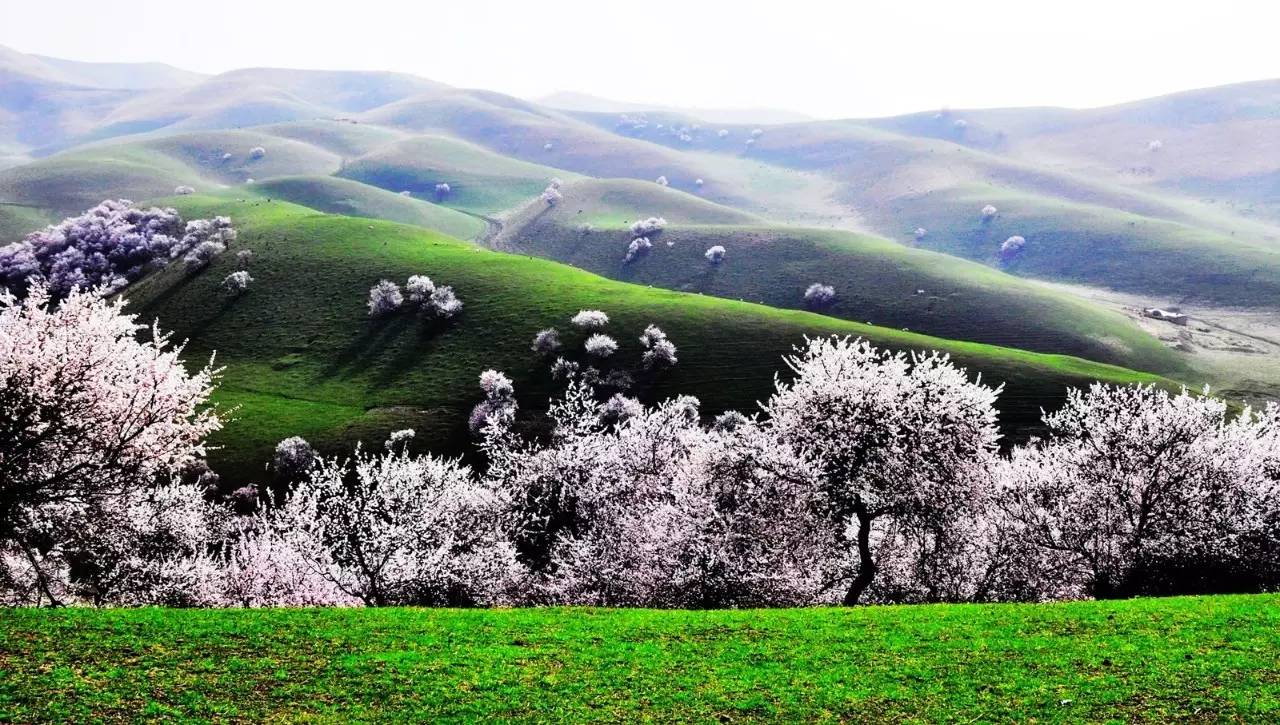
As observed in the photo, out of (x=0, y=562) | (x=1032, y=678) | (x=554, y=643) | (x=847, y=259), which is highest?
(x=847, y=259)

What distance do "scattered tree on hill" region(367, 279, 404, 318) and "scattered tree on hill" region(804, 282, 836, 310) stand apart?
8893 centimetres

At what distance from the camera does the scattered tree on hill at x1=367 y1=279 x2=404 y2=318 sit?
12262cm

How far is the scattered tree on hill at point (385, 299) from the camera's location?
123 meters

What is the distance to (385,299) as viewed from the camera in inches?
4892

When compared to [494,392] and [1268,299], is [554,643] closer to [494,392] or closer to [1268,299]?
[494,392]

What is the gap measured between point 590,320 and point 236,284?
67286 millimetres

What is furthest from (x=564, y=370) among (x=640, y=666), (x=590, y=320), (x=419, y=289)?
(x=640, y=666)

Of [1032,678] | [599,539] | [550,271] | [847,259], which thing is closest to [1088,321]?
[847,259]

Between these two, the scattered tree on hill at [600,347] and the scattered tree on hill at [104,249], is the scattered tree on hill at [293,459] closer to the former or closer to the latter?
the scattered tree on hill at [600,347]

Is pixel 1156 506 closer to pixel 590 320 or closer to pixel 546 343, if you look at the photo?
pixel 546 343

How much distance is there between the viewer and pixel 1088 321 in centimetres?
15012

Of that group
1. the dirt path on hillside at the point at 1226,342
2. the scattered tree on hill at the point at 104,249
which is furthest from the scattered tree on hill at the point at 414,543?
the dirt path on hillside at the point at 1226,342

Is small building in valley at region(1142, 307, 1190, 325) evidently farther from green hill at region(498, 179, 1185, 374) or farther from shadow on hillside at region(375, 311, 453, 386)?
shadow on hillside at region(375, 311, 453, 386)

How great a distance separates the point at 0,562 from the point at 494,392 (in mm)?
56394
